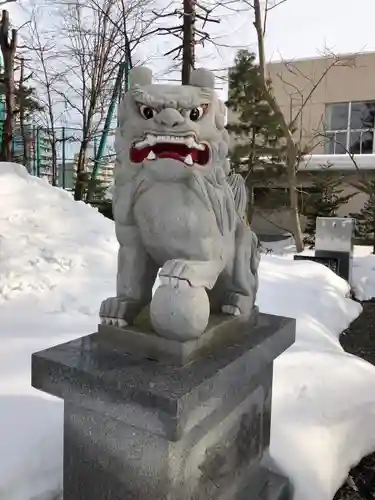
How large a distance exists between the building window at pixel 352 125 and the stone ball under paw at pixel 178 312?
11.6 m

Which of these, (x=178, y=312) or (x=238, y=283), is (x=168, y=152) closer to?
(x=178, y=312)

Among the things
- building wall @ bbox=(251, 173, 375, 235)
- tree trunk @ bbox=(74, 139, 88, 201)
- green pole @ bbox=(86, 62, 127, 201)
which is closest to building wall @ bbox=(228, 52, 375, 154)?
building wall @ bbox=(251, 173, 375, 235)

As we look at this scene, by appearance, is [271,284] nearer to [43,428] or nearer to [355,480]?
[355,480]

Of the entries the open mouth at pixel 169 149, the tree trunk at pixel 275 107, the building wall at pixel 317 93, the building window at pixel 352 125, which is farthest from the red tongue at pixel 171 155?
the building window at pixel 352 125

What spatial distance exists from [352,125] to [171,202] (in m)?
12.1

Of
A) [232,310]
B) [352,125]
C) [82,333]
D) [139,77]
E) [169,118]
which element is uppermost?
[352,125]

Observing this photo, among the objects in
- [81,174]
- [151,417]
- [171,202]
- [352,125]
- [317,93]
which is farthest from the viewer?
[317,93]

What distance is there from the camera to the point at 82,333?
2.66m

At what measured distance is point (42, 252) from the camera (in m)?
3.71

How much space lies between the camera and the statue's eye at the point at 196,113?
4.13ft

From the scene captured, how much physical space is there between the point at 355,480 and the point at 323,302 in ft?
7.75

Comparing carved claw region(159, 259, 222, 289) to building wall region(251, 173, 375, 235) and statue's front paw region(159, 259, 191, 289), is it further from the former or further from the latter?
building wall region(251, 173, 375, 235)

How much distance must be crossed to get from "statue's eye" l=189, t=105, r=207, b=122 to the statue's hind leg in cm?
42

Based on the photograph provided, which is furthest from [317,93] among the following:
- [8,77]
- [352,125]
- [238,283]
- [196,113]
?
[196,113]
